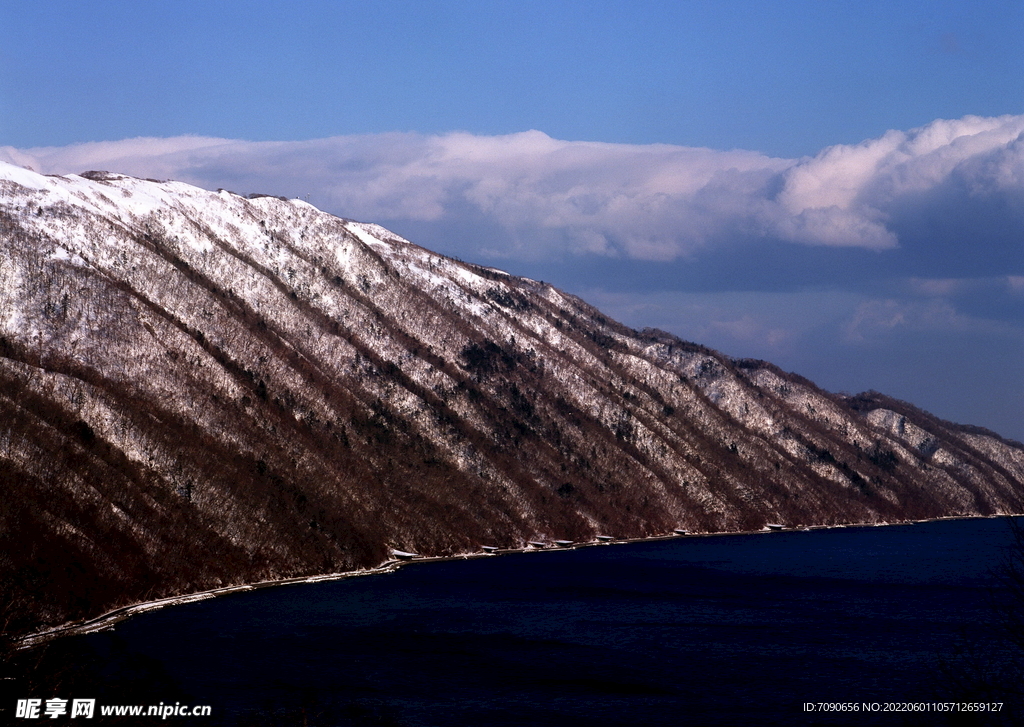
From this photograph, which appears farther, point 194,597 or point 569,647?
point 194,597

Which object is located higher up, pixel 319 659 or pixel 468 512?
pixel 468 512

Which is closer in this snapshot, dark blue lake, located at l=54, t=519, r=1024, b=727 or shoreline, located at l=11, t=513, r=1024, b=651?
dark blue lake, located at l=54, t=519, r=1024, b=727

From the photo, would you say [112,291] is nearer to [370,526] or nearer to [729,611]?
[370,526]

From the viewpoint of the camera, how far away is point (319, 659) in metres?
94.8

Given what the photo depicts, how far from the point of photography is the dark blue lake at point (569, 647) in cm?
7925

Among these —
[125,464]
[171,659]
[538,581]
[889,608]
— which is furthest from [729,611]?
[125,464]

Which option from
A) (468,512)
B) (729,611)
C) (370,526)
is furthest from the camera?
(468,512)

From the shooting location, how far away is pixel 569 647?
344 feet

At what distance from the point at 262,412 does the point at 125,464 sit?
3960 centimetres

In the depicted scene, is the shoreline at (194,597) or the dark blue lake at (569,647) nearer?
the dark blue lake at (569,647)

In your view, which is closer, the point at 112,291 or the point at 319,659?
the point at 319,659

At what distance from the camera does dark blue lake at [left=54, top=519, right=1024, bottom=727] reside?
7925cm

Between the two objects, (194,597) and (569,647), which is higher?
(194,597)

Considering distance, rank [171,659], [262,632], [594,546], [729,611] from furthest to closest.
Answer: [594,546]
[729,611]
[262,632]
[171,659]
